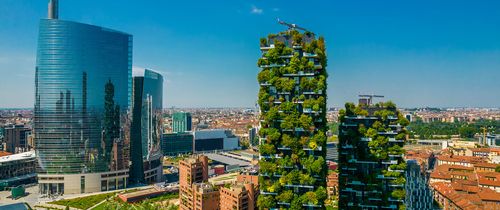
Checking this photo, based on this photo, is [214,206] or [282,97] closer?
[282,97]

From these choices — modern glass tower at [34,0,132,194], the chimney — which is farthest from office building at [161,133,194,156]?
the chimney

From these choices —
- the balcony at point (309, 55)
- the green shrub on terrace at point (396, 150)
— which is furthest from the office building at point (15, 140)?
the green shrub on terrace at point (396, 150)

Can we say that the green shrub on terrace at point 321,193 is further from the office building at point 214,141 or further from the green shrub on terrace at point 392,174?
the office building at point 214,141

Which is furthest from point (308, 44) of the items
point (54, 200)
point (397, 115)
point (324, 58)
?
point (54, 200)

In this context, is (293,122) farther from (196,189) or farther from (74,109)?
(74,109)

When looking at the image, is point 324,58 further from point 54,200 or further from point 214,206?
point 54,200

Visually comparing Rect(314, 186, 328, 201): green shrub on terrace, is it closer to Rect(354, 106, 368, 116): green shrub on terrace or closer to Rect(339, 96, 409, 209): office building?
Rect(339, 96, 409, 209): office building

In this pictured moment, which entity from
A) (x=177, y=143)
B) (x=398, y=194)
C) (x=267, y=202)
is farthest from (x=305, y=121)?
(x=177, y=143)
